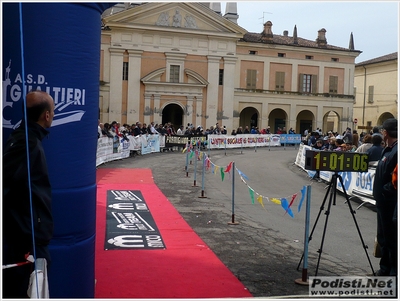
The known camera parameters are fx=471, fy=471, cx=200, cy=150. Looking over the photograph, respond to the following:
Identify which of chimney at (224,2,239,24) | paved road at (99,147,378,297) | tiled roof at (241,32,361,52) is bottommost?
paved road at (99,147,378,297)

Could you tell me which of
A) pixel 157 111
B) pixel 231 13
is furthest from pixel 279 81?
pixel 157 111

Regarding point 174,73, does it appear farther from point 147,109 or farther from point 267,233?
point 267,233

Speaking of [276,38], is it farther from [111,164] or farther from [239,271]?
[239,271]

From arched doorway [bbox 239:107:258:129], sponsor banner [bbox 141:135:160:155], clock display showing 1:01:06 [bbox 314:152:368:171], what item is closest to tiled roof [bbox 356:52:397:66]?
arched doorway [bbox 239:107:258:129]

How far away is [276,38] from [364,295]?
50112mm

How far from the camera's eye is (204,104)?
47031 mm

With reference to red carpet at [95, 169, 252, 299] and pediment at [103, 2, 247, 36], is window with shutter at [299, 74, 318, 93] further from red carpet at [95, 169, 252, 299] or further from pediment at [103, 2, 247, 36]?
red carpet at [95, 169, 252, 299]

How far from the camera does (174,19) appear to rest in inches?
1794

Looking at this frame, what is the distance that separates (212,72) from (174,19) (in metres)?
6.35

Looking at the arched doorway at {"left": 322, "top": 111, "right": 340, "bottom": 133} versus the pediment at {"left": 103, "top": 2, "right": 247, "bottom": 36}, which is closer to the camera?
the pediment at {"left": 103, "top": 2, "right": 247, "bottom": 36}

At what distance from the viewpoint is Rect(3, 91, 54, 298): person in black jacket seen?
11.9ft

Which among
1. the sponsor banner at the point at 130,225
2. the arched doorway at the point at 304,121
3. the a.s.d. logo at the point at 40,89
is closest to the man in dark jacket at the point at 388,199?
the sponsor banner at the point at 130,225

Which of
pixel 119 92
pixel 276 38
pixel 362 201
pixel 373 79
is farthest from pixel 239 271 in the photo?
pixel 373 79

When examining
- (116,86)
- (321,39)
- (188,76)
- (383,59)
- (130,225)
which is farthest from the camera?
(383,59)
